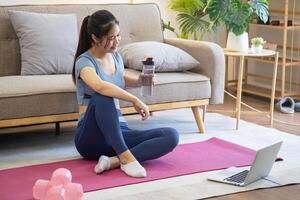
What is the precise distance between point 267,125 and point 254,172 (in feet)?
4.62

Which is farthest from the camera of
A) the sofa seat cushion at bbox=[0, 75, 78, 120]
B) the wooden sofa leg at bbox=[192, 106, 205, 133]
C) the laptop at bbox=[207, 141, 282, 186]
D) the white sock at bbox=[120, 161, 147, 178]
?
the wooden sofa leg at bbox=[192, 106, 205, 133]

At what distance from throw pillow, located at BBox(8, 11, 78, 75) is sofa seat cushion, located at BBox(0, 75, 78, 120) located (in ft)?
0.75

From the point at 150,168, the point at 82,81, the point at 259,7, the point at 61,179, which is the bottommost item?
the point at 150,168

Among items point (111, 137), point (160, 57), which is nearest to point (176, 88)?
point (160, 57)

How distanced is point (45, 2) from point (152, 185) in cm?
219

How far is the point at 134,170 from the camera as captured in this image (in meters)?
2.81

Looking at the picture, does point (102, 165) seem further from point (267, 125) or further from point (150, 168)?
point (267, 125)

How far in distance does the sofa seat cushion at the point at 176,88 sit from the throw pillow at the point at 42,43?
0.42 metres

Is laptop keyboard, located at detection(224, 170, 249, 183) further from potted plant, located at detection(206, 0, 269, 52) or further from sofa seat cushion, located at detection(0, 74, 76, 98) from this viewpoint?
potted plant, located at detection(206, 0, 269, 52)

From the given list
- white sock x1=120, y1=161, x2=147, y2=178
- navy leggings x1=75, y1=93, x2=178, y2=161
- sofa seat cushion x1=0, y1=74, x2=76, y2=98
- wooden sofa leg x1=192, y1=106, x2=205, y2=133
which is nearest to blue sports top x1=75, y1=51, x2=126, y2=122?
navy leggings x1=75, y1=93, x2=178, y2=161

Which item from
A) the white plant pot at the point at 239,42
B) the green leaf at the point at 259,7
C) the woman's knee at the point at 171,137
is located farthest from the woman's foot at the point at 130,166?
the green leaf at the point at 259,7

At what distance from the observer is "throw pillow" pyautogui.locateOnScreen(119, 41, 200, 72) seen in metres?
3.62

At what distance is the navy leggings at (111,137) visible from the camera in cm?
282

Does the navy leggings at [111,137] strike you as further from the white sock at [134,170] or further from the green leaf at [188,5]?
the green leaf at [188,5]
